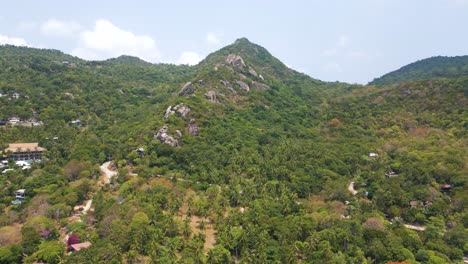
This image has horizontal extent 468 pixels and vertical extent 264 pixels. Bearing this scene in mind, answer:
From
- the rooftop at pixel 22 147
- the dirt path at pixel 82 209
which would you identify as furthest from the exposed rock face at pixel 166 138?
the rooftop at pixel 22 147

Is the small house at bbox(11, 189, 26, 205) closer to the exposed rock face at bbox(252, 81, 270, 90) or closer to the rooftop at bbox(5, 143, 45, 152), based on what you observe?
the rooftop at bbox(5, 143, 45, 152)

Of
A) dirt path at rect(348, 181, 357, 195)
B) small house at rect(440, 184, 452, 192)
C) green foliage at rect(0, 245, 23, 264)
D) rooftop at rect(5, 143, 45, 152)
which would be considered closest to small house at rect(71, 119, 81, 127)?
rooftop at rect(5, 143, 45, 152)

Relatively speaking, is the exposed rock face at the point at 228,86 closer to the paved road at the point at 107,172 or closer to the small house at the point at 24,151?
the paved road at the point at 107,172

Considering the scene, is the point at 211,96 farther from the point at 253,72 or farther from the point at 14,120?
the point at 14,120

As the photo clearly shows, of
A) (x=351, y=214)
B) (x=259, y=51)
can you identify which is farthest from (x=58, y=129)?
(x=259, y=51)

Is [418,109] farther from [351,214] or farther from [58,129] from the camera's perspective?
Result: [58,129]
